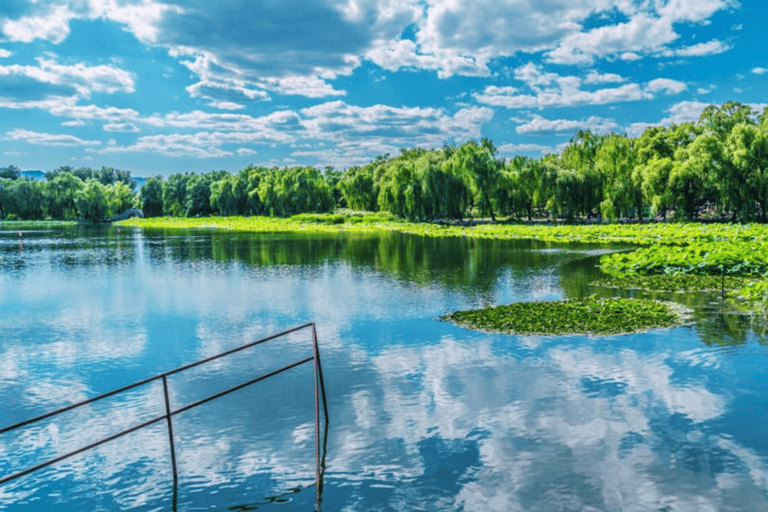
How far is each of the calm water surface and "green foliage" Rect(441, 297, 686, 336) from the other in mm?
718

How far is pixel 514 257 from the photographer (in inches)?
1384

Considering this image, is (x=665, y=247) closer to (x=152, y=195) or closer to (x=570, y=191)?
(x=570, y=191)

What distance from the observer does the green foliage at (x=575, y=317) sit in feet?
52.8

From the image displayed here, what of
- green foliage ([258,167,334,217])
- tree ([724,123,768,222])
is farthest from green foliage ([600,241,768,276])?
green foliage ([258,167,334,217])

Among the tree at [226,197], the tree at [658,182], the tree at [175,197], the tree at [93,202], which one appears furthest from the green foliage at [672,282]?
the tree at [93,202]

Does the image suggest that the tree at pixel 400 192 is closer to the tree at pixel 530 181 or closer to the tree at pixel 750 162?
the tree at pixel 530 181

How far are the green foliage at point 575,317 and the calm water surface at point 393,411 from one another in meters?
0.72

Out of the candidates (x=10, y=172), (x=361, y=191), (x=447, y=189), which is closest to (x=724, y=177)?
(x=447, y=189)

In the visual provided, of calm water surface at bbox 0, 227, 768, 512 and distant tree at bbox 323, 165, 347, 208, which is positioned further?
distant tree at bbox 323, 165, 347, 208

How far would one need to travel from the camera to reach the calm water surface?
8188mm

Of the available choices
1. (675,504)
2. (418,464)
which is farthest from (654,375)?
(418,464)

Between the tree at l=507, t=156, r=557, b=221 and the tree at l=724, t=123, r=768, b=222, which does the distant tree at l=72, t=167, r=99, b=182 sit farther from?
the tree at l=724, t=123, r=768, b=222

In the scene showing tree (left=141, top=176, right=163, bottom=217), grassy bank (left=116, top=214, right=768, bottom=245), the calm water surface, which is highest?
tree (left=141, top=176, right=163, bottom=217)

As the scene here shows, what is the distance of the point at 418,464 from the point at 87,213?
12747 centimetres
